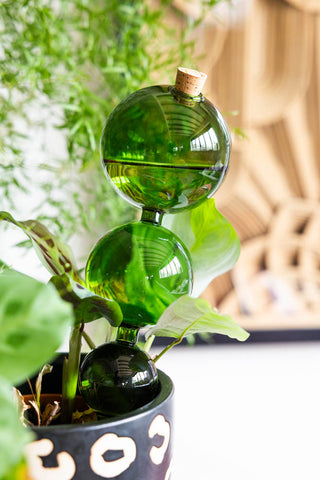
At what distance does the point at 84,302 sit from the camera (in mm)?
244

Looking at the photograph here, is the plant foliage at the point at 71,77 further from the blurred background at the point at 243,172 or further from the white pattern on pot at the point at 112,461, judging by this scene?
the white pattern on pot at the point at 112,461

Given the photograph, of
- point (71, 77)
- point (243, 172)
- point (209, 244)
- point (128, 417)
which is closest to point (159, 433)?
point (128, 417)

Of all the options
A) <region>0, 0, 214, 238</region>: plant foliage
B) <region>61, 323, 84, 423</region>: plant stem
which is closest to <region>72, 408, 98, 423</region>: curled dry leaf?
<region>61, 323, 84, 423</region>: plant stem

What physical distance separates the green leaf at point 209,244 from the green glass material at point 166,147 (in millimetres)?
56

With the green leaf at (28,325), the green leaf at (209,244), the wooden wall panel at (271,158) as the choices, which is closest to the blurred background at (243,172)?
the wooden wall panel at (271,158)

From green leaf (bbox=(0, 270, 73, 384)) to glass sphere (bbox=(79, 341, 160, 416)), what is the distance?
0.12 meters

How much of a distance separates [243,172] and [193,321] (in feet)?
2.50

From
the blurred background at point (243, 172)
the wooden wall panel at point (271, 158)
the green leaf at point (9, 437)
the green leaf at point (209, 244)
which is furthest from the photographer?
the wooden wall panel at point (271, 158)

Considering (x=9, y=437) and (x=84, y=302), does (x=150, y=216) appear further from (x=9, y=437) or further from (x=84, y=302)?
(x=9, y=437)

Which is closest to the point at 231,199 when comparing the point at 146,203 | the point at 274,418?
the point at 274,418

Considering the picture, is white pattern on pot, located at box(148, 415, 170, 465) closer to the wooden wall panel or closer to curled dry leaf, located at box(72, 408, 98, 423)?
curled dry leaf, located at box(72, 408, 98, 423)

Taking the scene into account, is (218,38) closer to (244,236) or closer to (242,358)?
(244,236)

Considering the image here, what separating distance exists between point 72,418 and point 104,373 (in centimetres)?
4

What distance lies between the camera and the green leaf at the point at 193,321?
9.3 inches
